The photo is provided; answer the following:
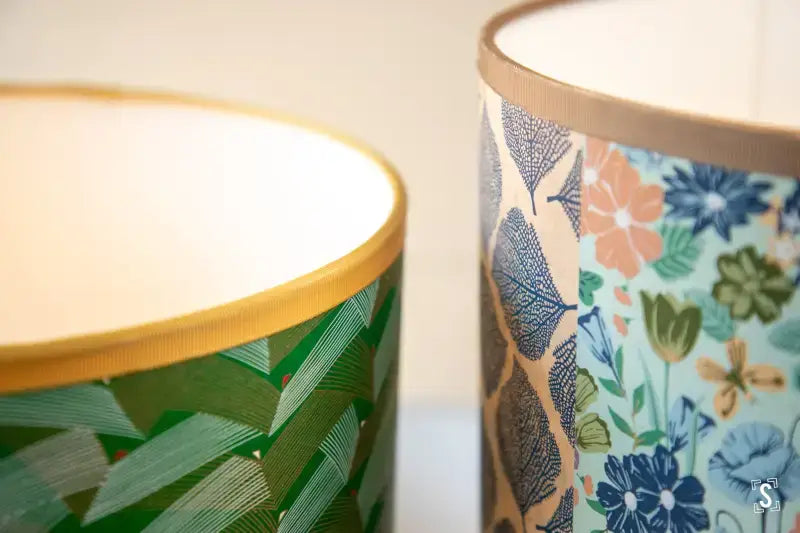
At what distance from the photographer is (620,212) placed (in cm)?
31

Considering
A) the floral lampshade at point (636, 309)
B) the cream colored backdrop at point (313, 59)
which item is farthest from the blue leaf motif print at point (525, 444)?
the cream colored backdrop at point (313, 59)

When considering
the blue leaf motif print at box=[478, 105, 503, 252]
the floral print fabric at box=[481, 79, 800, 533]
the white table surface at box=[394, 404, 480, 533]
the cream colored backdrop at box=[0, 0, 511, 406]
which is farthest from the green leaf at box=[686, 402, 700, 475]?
the cream colored backdrop at box=[0, 0, 511, 406]

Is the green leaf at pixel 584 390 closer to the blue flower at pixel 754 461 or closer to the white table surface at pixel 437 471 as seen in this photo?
the blue flower at pixel 754 461

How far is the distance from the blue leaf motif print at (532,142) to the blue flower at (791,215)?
0.07 meters

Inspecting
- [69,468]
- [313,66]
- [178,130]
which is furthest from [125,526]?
[313,66]

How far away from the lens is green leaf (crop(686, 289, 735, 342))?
0.29 m

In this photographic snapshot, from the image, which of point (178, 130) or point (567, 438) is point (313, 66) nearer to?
point (178, 130)

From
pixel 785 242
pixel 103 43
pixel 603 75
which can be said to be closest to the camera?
pixel 785 242

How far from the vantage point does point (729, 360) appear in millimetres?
297

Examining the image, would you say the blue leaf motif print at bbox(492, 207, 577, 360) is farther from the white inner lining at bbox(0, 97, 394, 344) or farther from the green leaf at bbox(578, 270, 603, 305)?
the white inner lining at bbox(0, 97, 394, 344)

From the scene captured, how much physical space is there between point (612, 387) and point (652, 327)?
0.10 ft

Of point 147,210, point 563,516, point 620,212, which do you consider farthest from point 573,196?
point 147,210

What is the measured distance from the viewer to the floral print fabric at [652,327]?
0.29m

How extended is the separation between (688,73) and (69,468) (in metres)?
0.37
